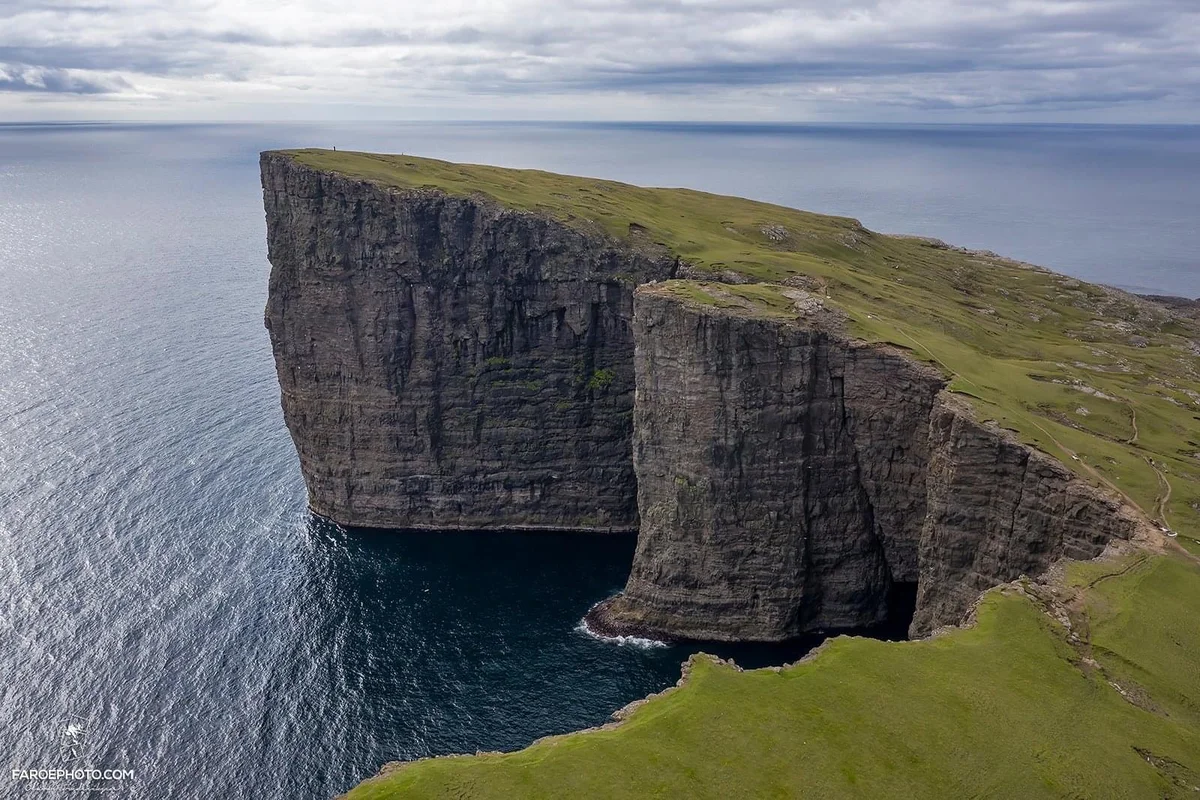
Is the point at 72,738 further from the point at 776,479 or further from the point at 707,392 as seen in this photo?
the point at 776,479

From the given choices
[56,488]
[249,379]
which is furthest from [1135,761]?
[249,379]

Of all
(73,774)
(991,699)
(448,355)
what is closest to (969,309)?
(448,355)

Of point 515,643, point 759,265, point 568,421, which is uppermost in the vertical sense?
point 759,265

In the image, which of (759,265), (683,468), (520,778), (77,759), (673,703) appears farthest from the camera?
(759,265)

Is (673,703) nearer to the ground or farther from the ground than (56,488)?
farther from the ground

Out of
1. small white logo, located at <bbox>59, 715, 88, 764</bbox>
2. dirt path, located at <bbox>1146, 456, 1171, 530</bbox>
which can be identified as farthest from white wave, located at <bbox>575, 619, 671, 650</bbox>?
dirt path, located at <bbox>1146, 456, 1171, 530</bbox>

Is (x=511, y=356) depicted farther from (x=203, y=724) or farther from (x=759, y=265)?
(x=203, y=724)

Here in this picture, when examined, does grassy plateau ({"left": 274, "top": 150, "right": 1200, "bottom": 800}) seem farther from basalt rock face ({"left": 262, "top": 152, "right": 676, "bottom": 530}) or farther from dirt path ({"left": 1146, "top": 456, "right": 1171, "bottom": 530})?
basalt rock face ({"left": 262, "top": 152, "right": 676, "bottom": 530})
